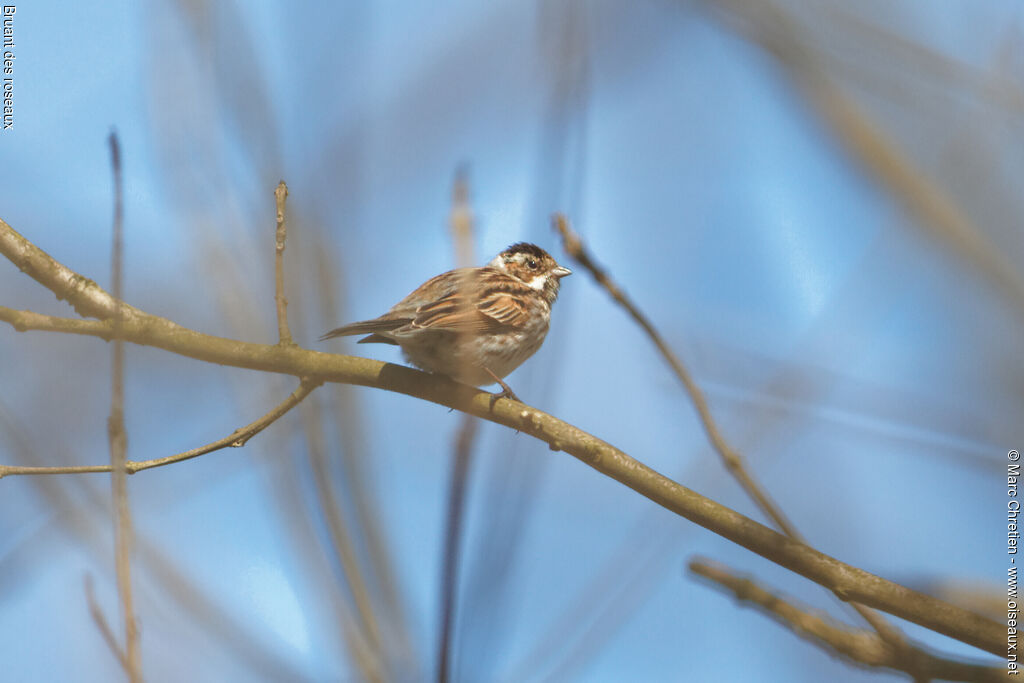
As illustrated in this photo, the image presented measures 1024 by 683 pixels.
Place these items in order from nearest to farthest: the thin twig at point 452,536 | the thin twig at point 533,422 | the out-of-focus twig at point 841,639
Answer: the thin twig at point 452,536
the out-of-focus twig at point 841,639
the thin twig at point 533,422

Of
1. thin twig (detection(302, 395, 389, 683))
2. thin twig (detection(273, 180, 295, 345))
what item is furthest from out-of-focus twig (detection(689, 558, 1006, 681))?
thin twig (detection(273, 180, 295, 345))

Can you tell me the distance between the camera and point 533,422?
376 centimetres

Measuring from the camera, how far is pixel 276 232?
3.66 meters

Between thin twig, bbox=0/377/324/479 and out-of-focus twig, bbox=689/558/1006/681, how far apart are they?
5.68 ft

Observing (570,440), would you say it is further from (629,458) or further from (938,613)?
(938,613)

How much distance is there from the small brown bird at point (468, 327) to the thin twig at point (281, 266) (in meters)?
0.23

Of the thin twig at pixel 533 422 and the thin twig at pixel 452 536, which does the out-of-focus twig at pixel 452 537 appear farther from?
the thin twig at pixel 533 422

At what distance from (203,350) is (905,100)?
328cm

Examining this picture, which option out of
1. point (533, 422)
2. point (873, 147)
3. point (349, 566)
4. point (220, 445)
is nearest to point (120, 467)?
point (349, 566)

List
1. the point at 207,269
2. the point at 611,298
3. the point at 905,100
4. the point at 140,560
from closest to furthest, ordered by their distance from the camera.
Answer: the point at 140,560
the point at 207,269
the point at 611,298
the point at 905,100

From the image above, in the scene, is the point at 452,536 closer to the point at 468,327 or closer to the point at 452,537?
the point at 452,537

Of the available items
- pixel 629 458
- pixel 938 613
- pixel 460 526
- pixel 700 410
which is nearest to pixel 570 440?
pixel 629 458

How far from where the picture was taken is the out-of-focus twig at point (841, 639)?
2803mm

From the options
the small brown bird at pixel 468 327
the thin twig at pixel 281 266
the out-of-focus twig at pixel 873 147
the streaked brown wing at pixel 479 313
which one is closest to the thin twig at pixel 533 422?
the thin twig at pixel 281 266
